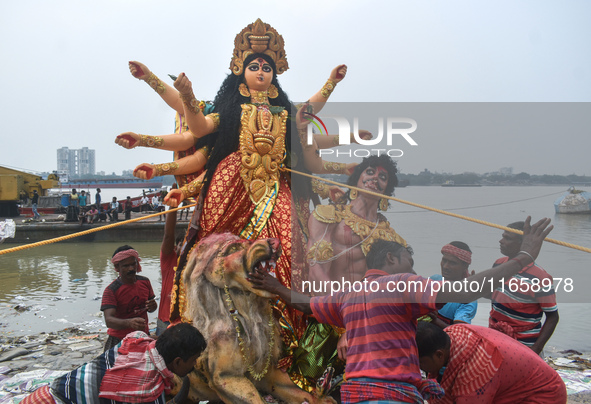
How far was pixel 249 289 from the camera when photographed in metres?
3.77

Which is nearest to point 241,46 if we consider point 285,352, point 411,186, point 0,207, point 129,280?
point 411,186

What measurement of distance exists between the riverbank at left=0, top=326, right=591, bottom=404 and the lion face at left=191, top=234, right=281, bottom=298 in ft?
7.34

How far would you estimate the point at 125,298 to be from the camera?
469cm

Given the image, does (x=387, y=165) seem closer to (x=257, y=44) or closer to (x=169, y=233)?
(x=257, y=44)

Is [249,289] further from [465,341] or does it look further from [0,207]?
[0,207]

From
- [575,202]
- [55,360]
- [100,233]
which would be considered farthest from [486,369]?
[100,233]

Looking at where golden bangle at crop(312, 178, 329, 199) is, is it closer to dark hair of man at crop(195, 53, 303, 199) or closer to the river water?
dark hair of man at crop(195, 53, 303, 199)

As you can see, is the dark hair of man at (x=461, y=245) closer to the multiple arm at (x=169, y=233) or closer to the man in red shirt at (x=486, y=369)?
the man in red shirt at (x=486, y=369)

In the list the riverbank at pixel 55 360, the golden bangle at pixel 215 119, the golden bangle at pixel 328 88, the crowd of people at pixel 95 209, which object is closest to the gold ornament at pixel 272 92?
the golden bangle at pixel 328 88

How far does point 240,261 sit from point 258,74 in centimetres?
180

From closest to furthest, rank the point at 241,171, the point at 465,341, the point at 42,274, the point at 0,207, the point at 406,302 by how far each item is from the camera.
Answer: the point at 406,302
the point at 465,341
the point at 241,171
the point at 42,274
the point at 0,207

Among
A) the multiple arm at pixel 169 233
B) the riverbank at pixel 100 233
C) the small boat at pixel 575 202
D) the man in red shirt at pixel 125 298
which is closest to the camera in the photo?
the small boat at pixel 575 202

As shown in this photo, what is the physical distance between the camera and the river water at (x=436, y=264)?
379cm

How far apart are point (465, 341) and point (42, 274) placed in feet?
40.3
